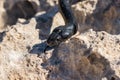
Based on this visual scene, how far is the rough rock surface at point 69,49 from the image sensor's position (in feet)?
7.38

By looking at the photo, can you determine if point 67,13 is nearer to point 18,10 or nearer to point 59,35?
point 59,35

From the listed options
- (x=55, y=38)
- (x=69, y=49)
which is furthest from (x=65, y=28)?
(x=69, y=49)

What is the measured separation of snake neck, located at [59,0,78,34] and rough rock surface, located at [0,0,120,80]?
43mm

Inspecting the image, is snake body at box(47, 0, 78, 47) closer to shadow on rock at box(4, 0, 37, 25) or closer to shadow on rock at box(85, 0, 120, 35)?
shadow on rock at box(85, 0, 120, 35)

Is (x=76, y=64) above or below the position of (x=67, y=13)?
below

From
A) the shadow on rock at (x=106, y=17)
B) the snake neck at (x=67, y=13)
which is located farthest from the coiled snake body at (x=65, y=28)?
the shadow on rock at (x=106, y=17)

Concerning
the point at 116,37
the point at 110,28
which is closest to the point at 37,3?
the point at 110,28

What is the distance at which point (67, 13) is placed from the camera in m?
3.13

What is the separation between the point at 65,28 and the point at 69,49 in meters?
0.57

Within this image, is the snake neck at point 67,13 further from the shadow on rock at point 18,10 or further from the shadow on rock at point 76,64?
the shadow on rock at point 76,64

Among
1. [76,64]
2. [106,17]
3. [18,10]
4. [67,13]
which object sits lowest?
[76,64]

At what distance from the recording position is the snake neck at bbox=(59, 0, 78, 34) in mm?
2958

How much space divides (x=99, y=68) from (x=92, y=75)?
7cm

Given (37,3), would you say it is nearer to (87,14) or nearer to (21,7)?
(21,7)
